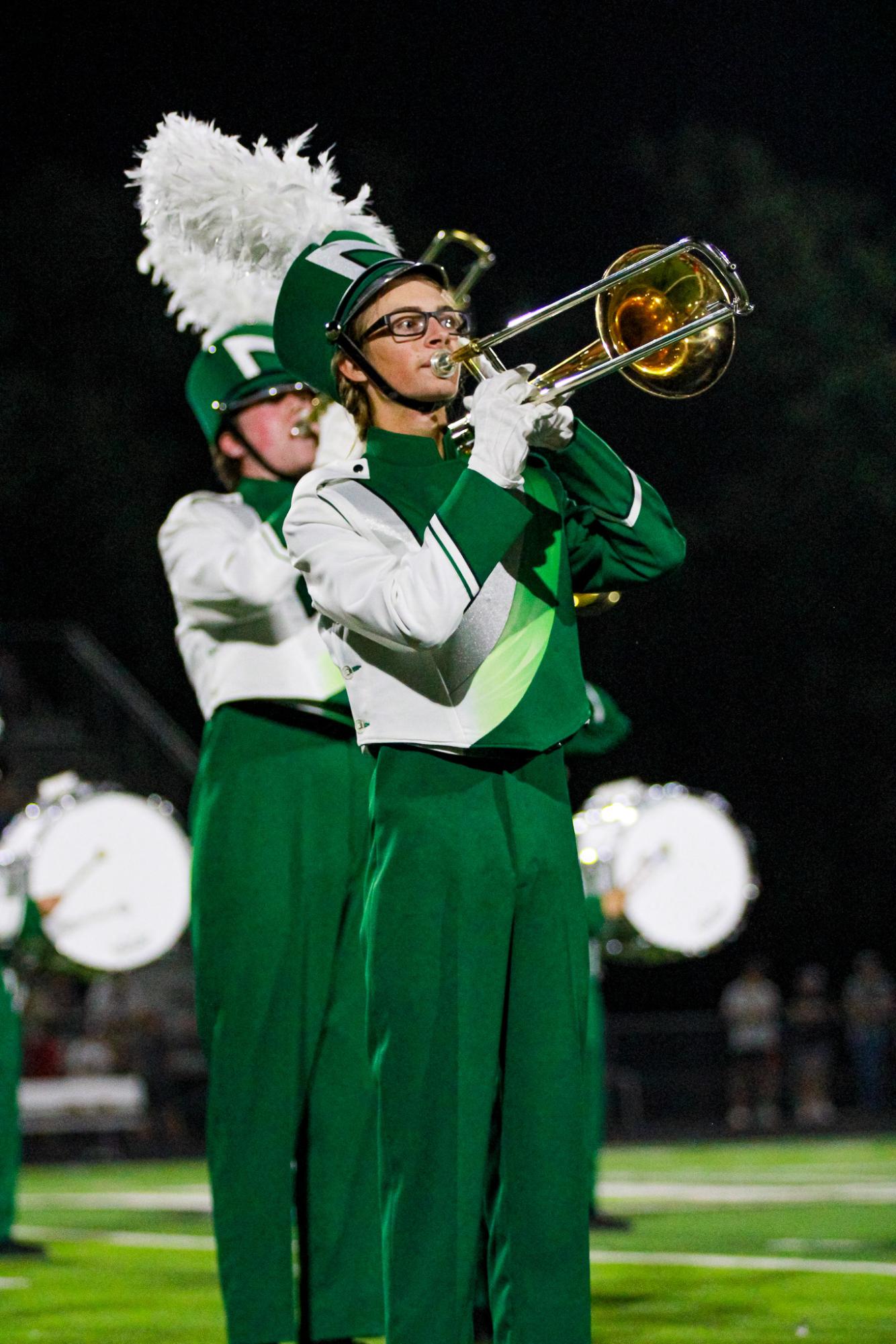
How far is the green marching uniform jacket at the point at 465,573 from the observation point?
270 cm

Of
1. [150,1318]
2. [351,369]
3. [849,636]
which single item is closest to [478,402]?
[351,369]

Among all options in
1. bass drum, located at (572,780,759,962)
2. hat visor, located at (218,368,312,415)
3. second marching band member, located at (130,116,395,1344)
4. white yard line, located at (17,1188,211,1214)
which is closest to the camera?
second marching band member, located at (130,116,395,1344)

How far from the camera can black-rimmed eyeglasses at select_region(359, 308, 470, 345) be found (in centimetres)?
296

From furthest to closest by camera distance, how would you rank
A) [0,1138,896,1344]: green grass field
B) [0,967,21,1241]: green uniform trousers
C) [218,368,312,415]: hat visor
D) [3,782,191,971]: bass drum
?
1. [3,782,191,971]: bass drum
2. [0,967,21,1241]: green uniform trousers
3. [0,1138,896,1344]: green grass field
4. [218,368,312,415]: hat visor

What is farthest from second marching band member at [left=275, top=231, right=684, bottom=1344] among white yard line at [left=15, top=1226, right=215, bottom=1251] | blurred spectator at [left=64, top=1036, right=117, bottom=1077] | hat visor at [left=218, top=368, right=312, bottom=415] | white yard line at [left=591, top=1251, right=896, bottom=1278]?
blurred spectator at [left=64, top=1036, right=117, bottom=1077]

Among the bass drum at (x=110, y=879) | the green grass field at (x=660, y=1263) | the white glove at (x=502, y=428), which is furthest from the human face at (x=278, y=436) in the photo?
the bass drum at (x=110, y=879)

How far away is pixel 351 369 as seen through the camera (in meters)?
3.03

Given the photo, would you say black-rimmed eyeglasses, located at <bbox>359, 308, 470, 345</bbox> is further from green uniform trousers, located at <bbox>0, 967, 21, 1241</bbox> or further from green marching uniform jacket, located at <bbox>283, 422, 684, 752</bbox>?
green uniform trousers, located at <bbox>0, 967, 21, 1241</bbox>

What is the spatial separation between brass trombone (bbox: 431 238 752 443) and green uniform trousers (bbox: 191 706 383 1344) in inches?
46.6

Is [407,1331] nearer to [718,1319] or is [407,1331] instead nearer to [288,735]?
[288,735]

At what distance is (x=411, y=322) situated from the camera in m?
2.96

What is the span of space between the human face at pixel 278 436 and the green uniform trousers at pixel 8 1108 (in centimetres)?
297

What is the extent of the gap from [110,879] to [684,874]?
2481 mm

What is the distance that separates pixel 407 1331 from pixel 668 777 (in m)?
10.6
